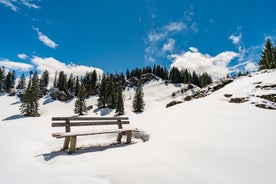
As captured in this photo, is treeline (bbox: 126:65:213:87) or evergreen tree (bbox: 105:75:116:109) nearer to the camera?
evergreen tree (bbox: 105:75:116:109)

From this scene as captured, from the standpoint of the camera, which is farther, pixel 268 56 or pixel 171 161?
pixel 268 56

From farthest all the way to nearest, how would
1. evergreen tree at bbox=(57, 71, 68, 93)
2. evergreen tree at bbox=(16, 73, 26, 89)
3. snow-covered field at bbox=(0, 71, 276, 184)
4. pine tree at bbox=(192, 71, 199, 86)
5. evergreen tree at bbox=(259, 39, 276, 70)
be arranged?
pine tree at bbox=(192, 71, 199, 86), evergreen tree at bbox=(16, 73, 26, 89), evergreen tree at bbox=(57, 71, 68, 93), evergreen tree at bbox=(259, 39, 276, 70), snow-covered field at bbox=(0, 71, 276, 184)

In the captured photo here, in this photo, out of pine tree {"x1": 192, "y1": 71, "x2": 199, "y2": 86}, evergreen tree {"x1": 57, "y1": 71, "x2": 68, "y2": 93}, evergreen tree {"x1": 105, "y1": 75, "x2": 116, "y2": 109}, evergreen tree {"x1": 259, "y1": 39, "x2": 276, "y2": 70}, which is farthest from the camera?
pine tree {"x1": 192, "y1": 71, "x2": 199, "y2": 86}

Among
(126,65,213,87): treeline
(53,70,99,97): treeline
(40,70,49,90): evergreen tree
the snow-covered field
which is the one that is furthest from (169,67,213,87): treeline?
the snow-covered field

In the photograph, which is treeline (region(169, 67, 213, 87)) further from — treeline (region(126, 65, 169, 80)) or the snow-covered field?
the snow-covered field

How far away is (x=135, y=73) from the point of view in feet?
375

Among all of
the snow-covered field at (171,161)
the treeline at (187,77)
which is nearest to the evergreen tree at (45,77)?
the treeline at (187,77)

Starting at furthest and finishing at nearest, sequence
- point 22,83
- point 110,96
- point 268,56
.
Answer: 1. point 22,83
2. point 110,96
3. point 268,56

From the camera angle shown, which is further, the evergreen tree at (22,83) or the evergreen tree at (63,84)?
the evergreen tree at (22,83)

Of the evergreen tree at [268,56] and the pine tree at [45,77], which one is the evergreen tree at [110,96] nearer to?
the evergreen tree at [268,56]

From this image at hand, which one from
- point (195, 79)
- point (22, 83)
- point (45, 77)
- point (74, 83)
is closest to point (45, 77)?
point (45, 77)

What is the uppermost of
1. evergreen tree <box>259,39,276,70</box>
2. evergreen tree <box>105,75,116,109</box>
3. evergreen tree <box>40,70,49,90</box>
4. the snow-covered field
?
evergreen tree <box>40,70,49,90</box>

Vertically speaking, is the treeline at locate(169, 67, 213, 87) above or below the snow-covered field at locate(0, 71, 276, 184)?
above

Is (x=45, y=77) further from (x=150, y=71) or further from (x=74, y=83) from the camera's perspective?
(x=150, y=71)
